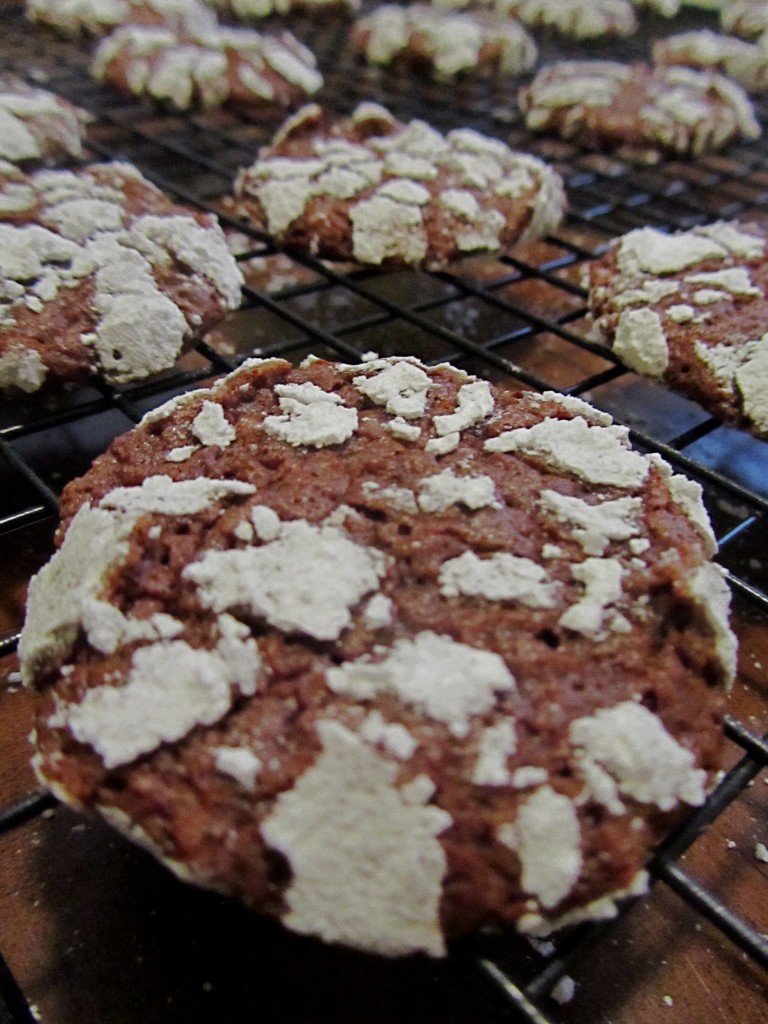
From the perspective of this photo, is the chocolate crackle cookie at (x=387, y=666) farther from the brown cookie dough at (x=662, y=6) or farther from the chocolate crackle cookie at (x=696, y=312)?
the brown cookie dough at (x=662, y=6)

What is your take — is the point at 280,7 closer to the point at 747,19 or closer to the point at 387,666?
the point at 747,19

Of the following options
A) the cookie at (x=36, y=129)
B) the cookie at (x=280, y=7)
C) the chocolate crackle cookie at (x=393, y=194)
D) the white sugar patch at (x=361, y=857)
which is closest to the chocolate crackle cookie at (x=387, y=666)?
the white sugar patch at (x=361, y=857)

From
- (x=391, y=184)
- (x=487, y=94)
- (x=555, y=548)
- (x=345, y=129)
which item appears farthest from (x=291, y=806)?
(x=487, y=94)

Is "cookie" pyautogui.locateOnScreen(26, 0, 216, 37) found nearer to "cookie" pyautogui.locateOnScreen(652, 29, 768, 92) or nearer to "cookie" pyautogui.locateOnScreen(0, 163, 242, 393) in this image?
"cookie" pyautogui.locateOnScreen(0, 163, 242, 393)

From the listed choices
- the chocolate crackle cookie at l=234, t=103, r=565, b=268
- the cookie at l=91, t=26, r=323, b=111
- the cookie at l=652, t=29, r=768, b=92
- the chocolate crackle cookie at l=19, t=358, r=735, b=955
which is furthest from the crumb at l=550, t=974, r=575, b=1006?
the cookie at l=652, t=29, r=768, b=92

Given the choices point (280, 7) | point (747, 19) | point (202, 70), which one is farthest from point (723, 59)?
point (202, 70)

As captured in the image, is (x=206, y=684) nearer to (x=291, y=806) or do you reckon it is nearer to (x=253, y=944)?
(x=291, y=806)
